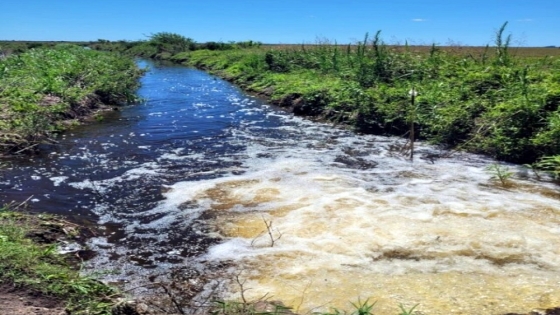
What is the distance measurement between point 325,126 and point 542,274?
869cm

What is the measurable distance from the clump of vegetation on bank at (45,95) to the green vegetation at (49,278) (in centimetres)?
537

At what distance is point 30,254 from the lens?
4191 millimetres

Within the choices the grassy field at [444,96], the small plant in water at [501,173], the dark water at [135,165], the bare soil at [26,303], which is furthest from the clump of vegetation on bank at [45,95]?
the small plant in water at [501,173]

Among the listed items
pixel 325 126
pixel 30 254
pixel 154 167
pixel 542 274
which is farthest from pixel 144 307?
pixel 325 126

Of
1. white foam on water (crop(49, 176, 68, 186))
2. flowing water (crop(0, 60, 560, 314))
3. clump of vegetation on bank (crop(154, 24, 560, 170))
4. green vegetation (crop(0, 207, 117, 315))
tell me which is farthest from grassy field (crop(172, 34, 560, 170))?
green vegetation (crop(0, 207, 117, 315))

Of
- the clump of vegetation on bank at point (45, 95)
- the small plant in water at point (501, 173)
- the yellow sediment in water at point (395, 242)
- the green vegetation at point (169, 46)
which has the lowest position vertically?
the yellow sediment in water at point (395, 242)

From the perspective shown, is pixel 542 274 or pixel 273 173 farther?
pixel 273 173

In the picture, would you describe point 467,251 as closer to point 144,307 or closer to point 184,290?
point 184,290

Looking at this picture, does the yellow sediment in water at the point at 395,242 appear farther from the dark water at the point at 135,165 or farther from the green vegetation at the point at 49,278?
the green vegetation at the point at 49,278

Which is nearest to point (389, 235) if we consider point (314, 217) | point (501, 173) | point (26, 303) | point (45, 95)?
point (314, 217)

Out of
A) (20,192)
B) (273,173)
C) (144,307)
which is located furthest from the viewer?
(273,173)

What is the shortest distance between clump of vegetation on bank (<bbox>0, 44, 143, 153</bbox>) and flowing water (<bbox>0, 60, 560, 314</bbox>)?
74 cm

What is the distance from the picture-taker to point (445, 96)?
1143 centimetres

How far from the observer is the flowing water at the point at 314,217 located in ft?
14.8
